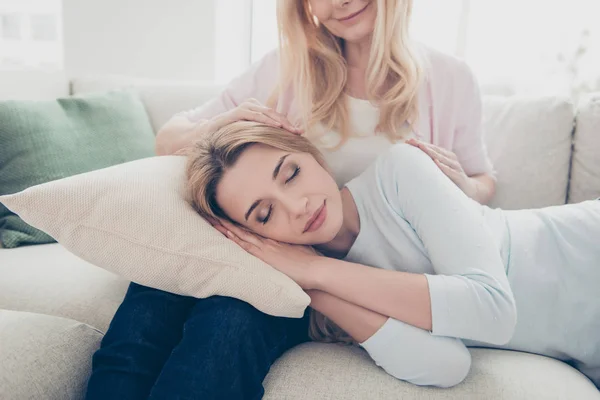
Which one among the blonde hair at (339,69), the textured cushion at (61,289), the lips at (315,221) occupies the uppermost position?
the blonde hair at (339,69)

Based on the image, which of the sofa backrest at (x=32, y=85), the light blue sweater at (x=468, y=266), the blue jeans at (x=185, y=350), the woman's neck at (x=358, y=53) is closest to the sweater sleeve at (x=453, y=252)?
the light blue sweater at (x=468, y=266)

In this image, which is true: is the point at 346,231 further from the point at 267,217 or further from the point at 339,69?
the point at 339,69

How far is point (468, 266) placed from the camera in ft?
3.24

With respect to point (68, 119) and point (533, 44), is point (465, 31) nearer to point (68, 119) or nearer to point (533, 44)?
point (533, 44)

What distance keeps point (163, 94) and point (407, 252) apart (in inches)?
48.6

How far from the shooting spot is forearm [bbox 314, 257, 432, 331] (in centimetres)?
97

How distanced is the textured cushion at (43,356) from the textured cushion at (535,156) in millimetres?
1184

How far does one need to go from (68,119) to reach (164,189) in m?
0.75

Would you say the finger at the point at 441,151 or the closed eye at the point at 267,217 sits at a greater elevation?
the finger at the point at 441,151

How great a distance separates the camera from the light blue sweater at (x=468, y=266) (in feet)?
3.13

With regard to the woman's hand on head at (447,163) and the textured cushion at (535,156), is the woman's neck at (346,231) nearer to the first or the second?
the woman's hand on head at (447,163)

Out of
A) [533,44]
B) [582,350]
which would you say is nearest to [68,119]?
[582,350]

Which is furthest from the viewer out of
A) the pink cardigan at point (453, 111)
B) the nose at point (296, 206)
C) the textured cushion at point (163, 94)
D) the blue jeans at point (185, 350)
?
the textured cushion at point (163, 94)

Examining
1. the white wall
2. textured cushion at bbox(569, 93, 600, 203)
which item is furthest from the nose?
the white wall
